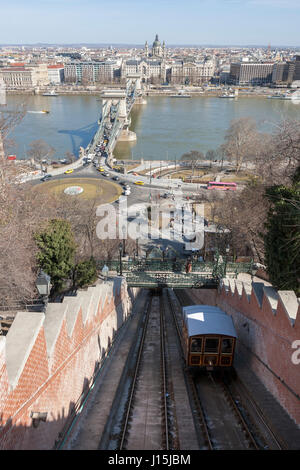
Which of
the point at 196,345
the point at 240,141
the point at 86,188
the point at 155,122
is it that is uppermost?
the point at 196,345

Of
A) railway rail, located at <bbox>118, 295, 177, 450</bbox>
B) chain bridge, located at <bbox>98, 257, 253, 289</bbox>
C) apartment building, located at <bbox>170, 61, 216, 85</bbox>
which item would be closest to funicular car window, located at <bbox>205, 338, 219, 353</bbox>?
railway rail, located at <bbox>118, 295, 177, 450</bbox>

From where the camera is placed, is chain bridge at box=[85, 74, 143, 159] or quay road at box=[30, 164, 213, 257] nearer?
quay road at box=[30, 164, 213, 257]

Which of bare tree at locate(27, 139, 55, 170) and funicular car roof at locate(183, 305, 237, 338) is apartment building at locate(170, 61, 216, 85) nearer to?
bare tree at locate(27, 139, 55, 170)

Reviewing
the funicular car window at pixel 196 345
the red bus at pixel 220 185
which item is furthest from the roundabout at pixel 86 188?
the funicular car window at pixel 196 345

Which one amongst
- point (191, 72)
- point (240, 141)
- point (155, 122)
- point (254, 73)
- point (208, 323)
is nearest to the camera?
point (208, 323)

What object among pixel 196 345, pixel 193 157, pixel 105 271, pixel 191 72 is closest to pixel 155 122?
pixel 193 157

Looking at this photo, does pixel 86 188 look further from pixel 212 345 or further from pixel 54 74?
pixel 54 74
